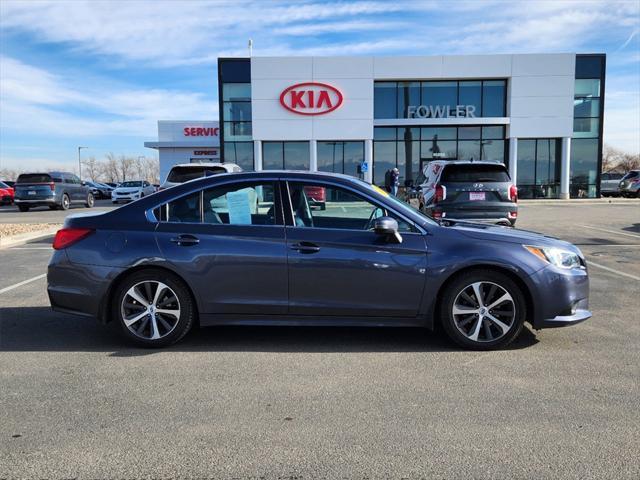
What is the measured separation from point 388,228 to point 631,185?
A: 33780 millimetres

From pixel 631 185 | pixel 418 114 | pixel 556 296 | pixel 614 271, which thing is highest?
pixel 418 114

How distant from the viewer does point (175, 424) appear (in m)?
3.45

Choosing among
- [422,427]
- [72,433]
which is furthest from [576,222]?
[72,433]

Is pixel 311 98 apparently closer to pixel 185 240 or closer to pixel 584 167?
pixel 584 167

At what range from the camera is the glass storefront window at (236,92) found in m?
31.0

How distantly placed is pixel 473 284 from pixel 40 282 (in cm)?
656

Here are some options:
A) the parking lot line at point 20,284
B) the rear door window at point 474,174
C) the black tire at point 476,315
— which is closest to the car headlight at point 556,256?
the black tire at point 476,315

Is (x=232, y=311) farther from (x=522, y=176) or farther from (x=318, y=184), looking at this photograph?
(x=522, y=176)

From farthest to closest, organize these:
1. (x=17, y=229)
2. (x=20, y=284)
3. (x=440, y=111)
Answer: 1. (x=440, y=111)
2. (x=17, y=229)
3. (x=20, y=284)

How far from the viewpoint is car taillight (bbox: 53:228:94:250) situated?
4980 millimetres

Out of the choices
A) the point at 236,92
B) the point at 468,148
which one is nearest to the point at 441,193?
the point at 468,148

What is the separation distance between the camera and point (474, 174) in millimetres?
11031

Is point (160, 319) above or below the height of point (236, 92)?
below

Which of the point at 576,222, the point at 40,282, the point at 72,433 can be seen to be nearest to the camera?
the point at 72,433
